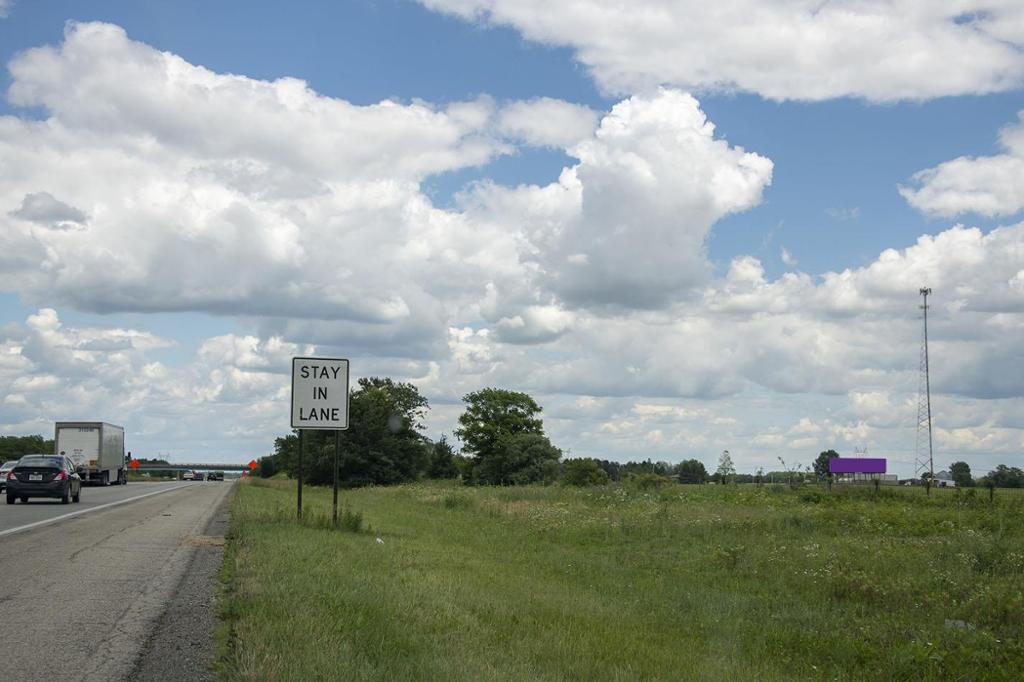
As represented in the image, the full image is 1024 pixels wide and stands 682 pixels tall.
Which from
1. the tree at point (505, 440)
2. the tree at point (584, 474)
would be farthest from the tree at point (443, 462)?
the tree at point (584, 474)

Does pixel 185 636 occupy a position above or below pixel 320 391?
below

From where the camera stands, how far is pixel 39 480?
3116cm

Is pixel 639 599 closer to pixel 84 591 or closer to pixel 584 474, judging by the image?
pixel 84 591

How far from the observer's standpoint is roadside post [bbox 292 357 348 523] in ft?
69.6

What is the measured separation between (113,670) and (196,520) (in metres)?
18.2

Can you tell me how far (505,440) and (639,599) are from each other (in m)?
94.9

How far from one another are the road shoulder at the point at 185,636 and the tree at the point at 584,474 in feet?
176

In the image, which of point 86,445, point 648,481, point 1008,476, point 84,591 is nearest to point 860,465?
point 1008,476

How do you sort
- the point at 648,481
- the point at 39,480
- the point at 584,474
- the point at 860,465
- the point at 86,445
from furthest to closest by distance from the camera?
the point at 860,465
the point at 584,474
the point at 86,445
the point at 648,481
the point at 39,480

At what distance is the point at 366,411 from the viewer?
90.7 meters

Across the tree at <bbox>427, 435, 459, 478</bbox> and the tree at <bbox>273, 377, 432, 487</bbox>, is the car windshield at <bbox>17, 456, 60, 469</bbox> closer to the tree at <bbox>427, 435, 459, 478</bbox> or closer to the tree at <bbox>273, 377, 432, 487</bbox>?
the tree at <bbox>273, 377, 432, 487</bbox>

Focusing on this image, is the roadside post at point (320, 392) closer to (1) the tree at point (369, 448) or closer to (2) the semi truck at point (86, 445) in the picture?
(2) the semi truck at point (86, 445)

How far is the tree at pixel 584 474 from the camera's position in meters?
65.9

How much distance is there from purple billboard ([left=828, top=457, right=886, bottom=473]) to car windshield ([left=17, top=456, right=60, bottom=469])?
63.7 m
